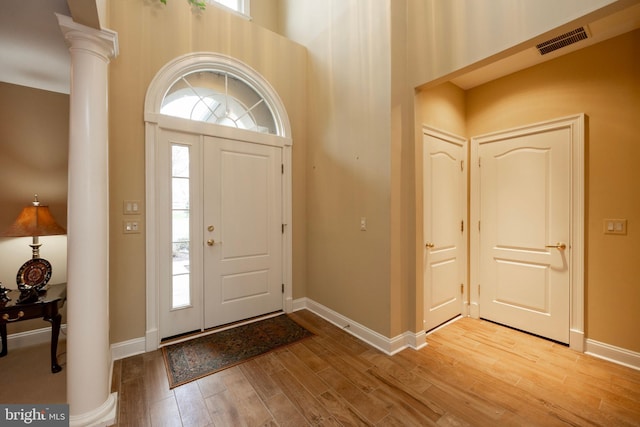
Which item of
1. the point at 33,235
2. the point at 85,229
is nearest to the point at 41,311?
the point at 33,235

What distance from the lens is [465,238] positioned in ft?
10.8

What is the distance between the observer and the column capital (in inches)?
60.9

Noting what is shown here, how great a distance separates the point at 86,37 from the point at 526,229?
13.0 feet

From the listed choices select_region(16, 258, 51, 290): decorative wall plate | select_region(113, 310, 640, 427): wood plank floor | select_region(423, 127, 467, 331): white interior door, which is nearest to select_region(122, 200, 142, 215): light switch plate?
select_region(16, 258, 51, 290): decorative wall plate

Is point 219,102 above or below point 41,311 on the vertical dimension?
above

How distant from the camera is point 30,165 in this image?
2.58 metres

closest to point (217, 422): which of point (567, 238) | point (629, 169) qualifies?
point (567, 238)

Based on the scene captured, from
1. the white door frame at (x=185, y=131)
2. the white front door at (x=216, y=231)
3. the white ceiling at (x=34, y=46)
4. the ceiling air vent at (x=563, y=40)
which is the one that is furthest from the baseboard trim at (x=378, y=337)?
the white ceiling at (x=34, y=46)

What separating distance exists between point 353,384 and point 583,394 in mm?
1628

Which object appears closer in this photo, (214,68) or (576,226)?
(576,226)

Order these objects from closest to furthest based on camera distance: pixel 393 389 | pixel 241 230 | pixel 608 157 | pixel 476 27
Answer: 1. pixel 393 389
2. pixel 476 27
3. pixel 608 157
4. pixel 241 230

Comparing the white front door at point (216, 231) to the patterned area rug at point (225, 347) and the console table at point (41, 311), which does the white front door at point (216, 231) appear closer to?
the patterned area rug at point (225, 347)

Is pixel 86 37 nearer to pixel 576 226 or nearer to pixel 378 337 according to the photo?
pixel 378 337

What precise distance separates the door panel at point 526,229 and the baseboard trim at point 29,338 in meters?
4.61
